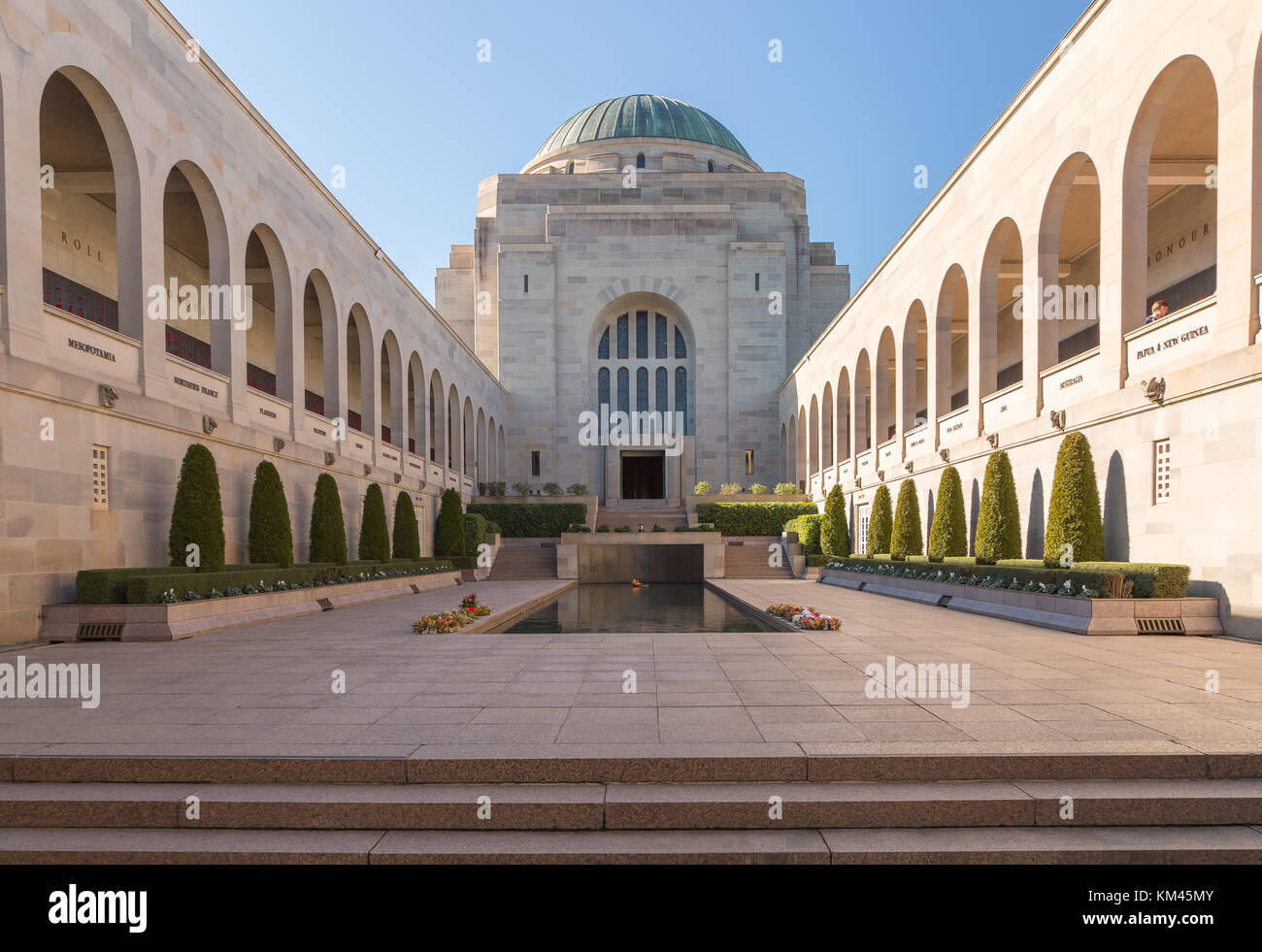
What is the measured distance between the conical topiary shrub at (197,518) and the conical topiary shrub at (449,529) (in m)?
13.1

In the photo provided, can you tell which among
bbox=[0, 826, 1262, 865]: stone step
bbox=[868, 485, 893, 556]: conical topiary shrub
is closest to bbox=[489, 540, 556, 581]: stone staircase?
bbox=[868, 485, 893, 556]: conical topiary shrub

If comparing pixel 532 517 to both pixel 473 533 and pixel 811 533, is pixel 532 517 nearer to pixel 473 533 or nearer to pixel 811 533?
pixel 473 533

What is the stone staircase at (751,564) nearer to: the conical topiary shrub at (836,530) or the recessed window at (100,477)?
the conical topiary shrub at (836,530)

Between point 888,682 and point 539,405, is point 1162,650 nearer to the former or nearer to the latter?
point 888,682

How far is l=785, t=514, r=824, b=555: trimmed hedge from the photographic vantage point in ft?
85.1

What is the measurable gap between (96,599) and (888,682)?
33.6ft

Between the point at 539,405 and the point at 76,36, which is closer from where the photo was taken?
the point at 76,36

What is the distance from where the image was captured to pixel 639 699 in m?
6.20

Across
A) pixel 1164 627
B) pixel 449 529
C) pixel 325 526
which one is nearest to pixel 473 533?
pixel 449 529

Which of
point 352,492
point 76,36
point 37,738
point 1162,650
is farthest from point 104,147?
point 1162,650

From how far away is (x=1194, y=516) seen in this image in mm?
10133

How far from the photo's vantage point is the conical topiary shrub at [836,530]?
966 inches

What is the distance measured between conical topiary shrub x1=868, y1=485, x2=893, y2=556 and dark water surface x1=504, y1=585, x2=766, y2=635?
210 inches

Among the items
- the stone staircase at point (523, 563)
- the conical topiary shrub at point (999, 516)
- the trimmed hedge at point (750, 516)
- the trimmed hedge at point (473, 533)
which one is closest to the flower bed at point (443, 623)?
the conical topiary shrub at point (999, 516)
